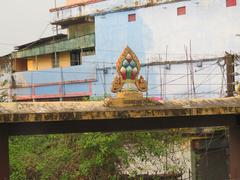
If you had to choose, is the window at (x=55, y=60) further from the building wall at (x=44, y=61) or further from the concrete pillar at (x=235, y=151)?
the concrete pillar at (x=235, y=151)

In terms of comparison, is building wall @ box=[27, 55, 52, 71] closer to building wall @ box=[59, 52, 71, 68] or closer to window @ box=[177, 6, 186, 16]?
building wall @ box=[59, 52, 71, 68]

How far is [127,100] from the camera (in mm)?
7336

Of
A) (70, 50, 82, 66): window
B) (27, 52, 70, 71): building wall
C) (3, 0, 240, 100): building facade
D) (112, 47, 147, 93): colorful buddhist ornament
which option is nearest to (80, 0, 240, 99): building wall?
(3, 0, 240, 100): building facade

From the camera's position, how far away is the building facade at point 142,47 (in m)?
25.9

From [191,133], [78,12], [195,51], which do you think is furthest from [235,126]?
[78,12]

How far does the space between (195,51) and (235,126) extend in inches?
736

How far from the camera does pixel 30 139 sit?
50.9 ft

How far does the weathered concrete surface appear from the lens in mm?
6785

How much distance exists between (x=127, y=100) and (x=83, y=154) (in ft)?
25.0

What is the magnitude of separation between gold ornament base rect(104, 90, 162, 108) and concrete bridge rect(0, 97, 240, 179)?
0.23 ft

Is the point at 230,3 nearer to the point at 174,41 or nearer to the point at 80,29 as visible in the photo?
the point at 174,41

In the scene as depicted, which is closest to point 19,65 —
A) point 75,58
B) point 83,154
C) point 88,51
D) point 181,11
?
point 75,58

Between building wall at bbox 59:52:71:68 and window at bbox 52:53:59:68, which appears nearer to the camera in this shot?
building wall at bbox 59:52:71:68

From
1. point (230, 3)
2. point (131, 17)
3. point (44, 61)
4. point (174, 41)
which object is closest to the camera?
point (230, 3)
